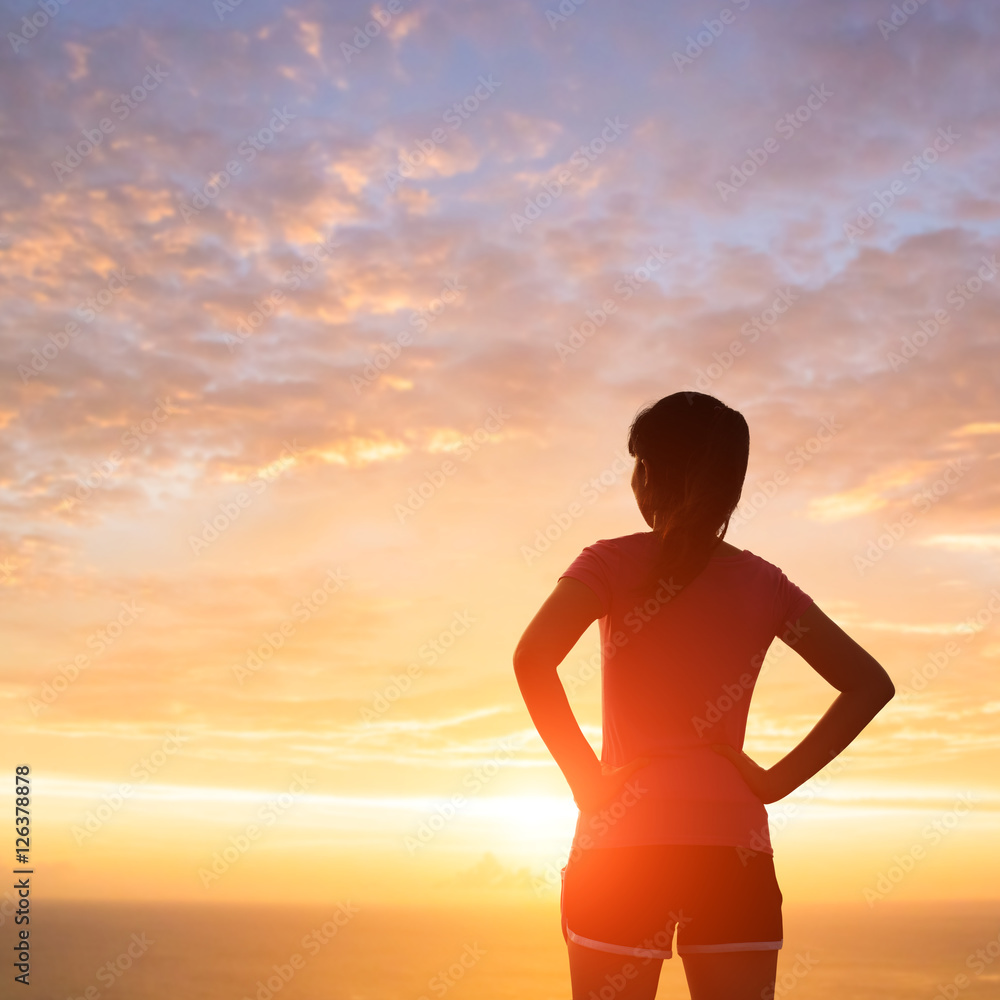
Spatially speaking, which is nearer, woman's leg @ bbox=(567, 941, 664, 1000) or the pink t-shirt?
woman's leg @ bbox=(567, 941, 664, 1000)

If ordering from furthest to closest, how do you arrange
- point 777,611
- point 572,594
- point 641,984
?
point 777,611
point 572,594
point 641,984

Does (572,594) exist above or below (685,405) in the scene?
below

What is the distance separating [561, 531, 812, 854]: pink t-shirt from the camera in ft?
9.37

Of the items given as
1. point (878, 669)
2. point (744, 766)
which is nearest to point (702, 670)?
point (744, 766)

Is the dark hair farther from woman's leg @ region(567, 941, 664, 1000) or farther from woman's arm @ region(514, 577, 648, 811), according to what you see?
woman's leg @ region(567, 941, 664, 1000)

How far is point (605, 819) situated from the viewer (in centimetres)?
288

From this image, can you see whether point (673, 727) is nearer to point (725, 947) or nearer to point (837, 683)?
point (725, 947)

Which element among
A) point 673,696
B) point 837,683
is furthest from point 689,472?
point 837,683

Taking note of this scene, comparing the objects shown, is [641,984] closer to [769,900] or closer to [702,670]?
[769,900]

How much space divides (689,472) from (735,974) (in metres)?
1.54

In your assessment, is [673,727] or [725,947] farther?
[673,727]

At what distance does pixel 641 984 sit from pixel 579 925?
24 centimetres

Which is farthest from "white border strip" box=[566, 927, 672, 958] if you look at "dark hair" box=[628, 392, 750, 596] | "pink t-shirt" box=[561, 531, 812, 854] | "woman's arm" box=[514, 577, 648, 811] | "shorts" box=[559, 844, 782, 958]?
"dark hair" box=[628, 392, 750, 596]

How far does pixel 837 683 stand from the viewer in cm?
331
